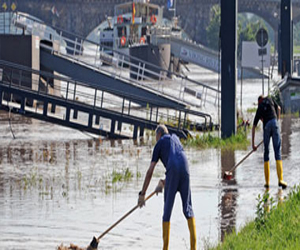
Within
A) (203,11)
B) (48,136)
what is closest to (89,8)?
(203,11)

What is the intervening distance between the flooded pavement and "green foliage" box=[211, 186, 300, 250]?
45cm

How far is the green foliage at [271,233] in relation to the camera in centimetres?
964

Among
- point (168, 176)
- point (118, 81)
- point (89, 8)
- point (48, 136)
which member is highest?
point (89, 8)

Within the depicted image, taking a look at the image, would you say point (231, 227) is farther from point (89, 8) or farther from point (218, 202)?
point (89, 8)

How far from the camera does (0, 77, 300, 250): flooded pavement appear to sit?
11.4 meters

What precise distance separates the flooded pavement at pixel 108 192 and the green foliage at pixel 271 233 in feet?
1.48

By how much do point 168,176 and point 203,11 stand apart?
11394 centimetres

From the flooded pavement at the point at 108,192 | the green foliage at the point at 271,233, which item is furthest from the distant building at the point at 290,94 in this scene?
the green foliage at the point at 271,233

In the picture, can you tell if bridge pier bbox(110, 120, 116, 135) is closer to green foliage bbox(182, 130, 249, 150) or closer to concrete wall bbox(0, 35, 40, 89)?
green foliage bbox(182, 130, 249, 150)

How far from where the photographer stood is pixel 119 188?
15305 mm

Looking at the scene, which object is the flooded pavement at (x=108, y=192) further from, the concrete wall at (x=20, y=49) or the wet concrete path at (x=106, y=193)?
the concrete wall at (x=20, y=49)

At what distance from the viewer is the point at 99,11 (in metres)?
113

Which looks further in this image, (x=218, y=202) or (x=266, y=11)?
(x=266, y=11)

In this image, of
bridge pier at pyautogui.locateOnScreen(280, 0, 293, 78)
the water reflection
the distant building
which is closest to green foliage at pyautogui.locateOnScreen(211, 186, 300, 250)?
the water reflection
